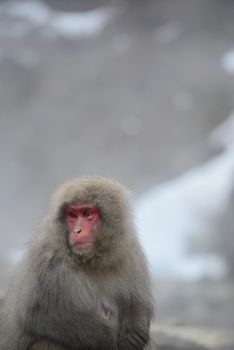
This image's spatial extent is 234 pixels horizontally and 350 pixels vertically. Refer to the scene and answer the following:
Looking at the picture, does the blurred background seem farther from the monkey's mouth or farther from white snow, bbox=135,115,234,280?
the monkey's mouth

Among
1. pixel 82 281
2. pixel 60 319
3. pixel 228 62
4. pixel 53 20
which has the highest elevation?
pixel 53 20

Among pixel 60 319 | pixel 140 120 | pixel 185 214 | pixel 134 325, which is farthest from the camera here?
pixel 140 120

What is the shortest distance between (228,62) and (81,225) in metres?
10.2

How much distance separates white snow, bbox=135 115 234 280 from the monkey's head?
592 cm

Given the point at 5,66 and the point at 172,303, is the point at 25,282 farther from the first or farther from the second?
the point at 5,66

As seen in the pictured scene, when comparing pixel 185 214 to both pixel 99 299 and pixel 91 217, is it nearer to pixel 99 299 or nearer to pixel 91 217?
pixel 99 299

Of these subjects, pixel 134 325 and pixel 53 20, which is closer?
pixel 134 325

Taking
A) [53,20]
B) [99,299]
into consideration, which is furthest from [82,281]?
[53,20]

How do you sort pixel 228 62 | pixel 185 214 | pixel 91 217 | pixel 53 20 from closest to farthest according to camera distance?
pixel 91 217, pixel 185 214, pixel 228 62, pixel 53 20

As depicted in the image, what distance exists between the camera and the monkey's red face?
4516mm

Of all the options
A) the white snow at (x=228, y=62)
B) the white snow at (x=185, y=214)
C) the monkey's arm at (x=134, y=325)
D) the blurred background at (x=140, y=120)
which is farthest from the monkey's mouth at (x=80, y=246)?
the white snow at (x=228, y=62)

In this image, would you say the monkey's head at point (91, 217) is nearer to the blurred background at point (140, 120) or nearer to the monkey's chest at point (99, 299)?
the monkey's chest at point (99, 299)

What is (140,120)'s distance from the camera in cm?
1361

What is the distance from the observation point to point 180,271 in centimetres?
1067
